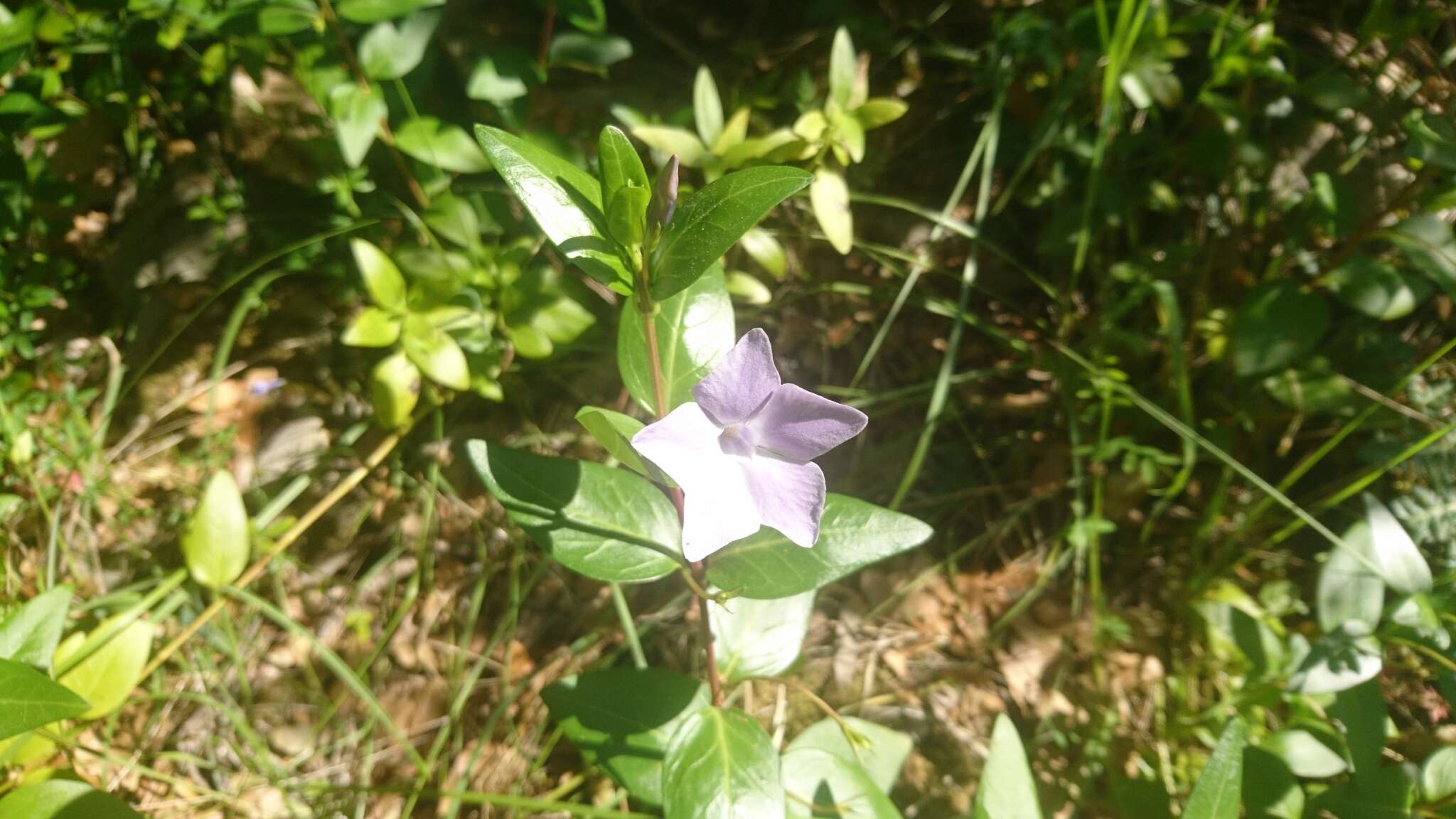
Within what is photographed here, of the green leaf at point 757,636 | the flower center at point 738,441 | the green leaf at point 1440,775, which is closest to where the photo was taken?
the flower center at point 738,441

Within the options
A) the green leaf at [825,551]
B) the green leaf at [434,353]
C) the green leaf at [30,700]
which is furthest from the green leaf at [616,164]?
the green leaf at [30,700]

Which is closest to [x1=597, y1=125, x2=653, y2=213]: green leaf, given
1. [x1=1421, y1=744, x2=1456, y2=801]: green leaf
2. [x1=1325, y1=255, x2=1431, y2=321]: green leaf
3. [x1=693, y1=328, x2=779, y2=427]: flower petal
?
[x1=693, y1=328, x2=779, y2=427]: flower petal

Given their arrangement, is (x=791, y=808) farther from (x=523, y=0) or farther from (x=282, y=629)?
(x=523, y=0)

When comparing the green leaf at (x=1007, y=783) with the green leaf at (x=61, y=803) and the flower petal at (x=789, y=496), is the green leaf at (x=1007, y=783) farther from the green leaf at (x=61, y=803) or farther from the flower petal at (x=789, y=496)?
the green leaf at (x=61, y=803)

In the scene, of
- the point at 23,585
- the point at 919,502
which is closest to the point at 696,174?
the point at 919,502

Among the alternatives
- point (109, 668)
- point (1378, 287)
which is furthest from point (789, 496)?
point (1378, 287)

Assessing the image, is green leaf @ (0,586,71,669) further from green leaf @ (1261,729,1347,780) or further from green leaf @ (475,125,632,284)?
green leaf @ (1261,729,1347,780)
